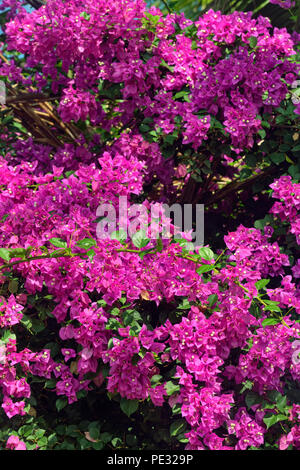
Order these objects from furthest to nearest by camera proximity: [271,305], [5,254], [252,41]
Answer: [252,41] < [271,305] < [5,254]

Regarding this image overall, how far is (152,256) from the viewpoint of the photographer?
1.79 meters

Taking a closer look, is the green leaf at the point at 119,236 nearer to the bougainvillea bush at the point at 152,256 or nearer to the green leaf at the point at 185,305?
the bougainvillea bush at the point at 152,256

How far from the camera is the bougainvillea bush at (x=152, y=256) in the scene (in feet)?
5.39

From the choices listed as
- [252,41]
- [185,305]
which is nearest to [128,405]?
[185,305]

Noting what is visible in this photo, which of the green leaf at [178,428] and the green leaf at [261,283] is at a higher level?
the green leaf at [261,283]

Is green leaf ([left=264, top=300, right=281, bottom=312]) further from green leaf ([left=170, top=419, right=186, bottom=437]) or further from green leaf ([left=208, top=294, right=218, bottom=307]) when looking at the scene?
green leaf ([left=170, top=419, right=186, bottom=437])

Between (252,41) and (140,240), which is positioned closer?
(140,240)

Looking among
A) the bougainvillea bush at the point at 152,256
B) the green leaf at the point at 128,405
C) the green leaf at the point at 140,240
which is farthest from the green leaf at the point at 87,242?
the green leaf at the point at 128,405

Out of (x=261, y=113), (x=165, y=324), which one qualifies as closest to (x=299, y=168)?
(x=261, y=113)

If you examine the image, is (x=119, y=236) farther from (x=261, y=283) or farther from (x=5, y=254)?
(x=261, y=283)

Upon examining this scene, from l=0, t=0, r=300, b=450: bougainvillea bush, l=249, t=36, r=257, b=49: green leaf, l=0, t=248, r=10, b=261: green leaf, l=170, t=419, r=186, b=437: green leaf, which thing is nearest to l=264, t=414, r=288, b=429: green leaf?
l=0, t=0, r=300, b=450: bougainvillea bush

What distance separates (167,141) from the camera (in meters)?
2.23

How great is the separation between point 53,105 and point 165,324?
1712 mm

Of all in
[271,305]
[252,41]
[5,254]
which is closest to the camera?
[5,254]
